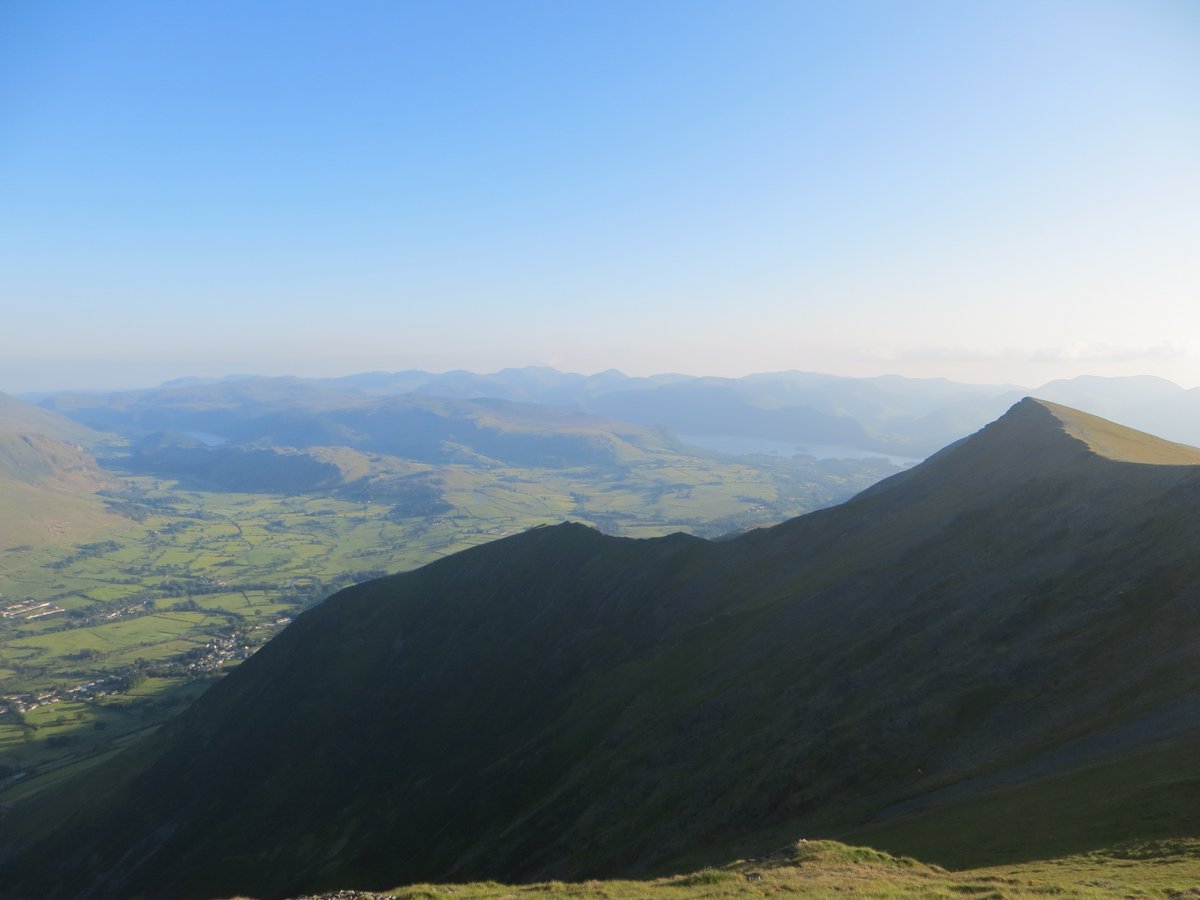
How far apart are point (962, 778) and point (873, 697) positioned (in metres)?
14.1

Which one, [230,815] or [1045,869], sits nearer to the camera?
[1045,869]

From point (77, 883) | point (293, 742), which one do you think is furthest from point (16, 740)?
point (293, 742)

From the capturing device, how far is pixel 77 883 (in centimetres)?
10988

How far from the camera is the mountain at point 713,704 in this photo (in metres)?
49.4

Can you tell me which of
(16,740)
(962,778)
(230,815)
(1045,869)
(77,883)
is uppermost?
(1045,869)

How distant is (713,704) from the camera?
245 feet

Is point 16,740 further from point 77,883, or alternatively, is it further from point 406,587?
point 406,587

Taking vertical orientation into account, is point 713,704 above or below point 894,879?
below

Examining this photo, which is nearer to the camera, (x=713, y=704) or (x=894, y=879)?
(x=894, y=879)

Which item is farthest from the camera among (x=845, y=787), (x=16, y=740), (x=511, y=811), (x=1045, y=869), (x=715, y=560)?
(x=16, y=740)

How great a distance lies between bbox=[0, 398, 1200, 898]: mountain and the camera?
49.4m

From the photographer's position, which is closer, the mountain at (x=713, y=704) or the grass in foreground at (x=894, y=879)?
the grass in foreground at (x=894, y=879)

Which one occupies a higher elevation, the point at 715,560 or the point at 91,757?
the point at 715,560

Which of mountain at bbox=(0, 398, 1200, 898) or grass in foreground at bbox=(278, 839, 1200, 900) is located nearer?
grass in foreground at bbox=(278, 839, 1200, 900)
